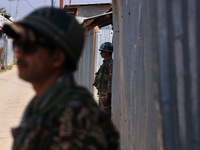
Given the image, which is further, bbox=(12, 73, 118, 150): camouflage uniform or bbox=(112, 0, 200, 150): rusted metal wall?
bbox=(112, 0, 200, 150): rusted metal wall

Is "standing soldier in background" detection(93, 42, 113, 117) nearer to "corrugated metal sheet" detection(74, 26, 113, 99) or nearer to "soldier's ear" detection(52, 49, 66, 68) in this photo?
"corrugated metal sheet" detection(74, 26, 113, 99)

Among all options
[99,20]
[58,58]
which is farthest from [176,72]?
[99,20]

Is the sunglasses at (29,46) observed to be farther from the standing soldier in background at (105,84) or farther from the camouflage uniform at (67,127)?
the standing soldier in background at (105,84)

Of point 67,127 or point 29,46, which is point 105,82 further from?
point 67,127

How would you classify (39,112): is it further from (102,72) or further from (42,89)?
(102,72)

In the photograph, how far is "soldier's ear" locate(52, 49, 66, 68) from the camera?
1330 mm

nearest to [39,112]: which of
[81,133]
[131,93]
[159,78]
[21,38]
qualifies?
[81,133]

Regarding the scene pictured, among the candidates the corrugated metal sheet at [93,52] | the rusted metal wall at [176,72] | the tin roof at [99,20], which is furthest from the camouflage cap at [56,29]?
the corrugated metal sheet at [93,52]

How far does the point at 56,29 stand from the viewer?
1.28 metres

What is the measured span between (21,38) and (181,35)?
76 cm

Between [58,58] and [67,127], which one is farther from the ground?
[58,58]

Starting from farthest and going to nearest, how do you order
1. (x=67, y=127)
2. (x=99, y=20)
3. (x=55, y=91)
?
(x=99, y=20)
(x=55, y=91)
(x=67, y=127)

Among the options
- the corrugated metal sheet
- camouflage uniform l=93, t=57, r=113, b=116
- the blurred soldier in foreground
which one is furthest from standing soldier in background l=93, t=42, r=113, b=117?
the blurred soldier in foreground

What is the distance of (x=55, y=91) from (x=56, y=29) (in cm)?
24
